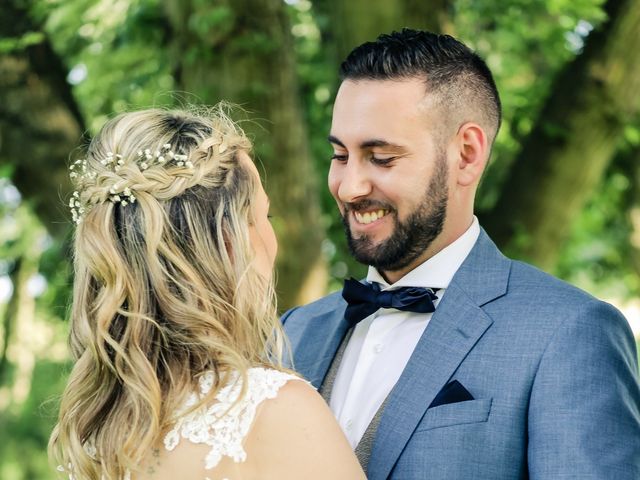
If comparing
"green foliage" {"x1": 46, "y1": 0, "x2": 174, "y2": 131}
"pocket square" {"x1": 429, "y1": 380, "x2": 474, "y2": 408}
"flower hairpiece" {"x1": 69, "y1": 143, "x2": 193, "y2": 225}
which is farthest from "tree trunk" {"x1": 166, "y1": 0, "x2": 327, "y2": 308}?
"pocket square" {"x1": 429, "y1": 380, "x2": 474, "y2": 408}

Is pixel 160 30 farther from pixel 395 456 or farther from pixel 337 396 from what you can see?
pixel 395 456

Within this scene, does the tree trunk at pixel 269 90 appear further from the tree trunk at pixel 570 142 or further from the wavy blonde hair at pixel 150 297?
the wavy blonde hair at pixel 150 297

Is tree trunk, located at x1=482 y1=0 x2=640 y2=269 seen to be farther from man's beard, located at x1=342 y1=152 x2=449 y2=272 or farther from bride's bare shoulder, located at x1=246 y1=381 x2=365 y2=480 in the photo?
bride's bare shoulder, located at x1=246 y1=381 x2=365 y2=480

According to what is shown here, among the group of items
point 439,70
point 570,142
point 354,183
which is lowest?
point 570,142

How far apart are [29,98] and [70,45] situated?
119 centimetres

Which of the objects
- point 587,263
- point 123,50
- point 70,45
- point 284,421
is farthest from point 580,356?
point 587,263

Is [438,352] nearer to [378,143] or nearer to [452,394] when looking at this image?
[452,394]

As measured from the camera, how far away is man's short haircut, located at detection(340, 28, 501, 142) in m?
3.11

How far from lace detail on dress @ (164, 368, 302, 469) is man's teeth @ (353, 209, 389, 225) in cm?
70

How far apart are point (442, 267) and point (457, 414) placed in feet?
1.80

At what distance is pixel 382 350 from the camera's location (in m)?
3.03

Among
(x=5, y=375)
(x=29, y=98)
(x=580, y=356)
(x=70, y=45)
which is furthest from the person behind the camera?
(x=5, y=375)

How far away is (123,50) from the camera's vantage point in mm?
6102

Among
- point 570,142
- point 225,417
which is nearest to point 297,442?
point 225,417
